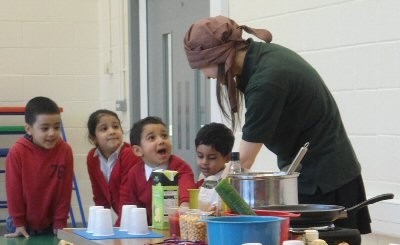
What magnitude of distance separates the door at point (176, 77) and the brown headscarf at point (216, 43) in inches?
100

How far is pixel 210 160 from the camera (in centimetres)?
346

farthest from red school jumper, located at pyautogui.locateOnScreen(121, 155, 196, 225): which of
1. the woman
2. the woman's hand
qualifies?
the woman's hand

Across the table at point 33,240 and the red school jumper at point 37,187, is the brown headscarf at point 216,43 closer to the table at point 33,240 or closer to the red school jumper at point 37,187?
the table at point 33,240

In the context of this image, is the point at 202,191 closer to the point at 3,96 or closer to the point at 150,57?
the point at 150,57

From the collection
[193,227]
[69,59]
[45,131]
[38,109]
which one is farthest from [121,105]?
[193,227]

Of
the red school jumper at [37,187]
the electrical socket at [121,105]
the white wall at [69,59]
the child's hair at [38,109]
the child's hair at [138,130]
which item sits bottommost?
the red school jumper at [37,187]

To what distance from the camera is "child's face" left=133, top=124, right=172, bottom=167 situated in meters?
3.36

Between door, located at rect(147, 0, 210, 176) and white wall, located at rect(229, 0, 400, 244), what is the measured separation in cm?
146

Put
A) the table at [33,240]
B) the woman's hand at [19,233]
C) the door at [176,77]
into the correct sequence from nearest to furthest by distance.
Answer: the table at [33,240] → the woman's hand at [19,233] → the door at [176,77]

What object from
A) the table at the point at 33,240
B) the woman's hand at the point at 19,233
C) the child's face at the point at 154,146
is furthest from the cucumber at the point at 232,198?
the woman's hand at the point at 19,233

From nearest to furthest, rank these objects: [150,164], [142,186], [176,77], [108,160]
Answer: [142,186], [150,164], [108,160], [176,77]

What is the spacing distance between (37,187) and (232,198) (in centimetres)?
296

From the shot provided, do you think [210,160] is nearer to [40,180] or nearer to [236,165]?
[236,165]

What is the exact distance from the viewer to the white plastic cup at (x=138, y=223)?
2312 mm
